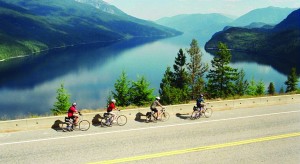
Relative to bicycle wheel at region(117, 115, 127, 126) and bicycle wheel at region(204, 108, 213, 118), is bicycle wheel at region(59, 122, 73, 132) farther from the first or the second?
bicycle wheel at region(204, 108, 213, 118)

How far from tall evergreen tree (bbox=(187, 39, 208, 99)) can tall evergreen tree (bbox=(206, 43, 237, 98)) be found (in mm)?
2839

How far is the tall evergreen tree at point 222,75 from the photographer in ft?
236

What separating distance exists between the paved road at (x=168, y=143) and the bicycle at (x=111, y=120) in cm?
56

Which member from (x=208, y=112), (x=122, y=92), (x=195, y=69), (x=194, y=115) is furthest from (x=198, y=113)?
(x=195, y=69)

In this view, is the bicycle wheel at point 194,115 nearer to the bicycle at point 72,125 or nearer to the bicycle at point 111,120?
the bicycle at point 111,120

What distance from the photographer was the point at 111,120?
65.9 feet

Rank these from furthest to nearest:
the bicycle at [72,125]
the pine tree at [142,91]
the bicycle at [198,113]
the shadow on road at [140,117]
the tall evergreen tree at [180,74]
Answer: the tall evergreen tree at [180,74]
the pine tree at [142,91]
the bicycle at [198,113]
the shadow on road at [140,117]
the bicycle at [72,125]

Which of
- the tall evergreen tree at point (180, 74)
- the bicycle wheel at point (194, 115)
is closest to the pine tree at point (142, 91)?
the tall evergreen tree at point (180, 74)

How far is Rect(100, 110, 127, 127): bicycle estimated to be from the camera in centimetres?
2002

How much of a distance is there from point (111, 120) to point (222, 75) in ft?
187

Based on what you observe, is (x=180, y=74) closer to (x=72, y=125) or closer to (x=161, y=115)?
(x=161, y=115)

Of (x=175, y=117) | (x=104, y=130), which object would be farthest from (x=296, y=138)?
(x=104, y=130)

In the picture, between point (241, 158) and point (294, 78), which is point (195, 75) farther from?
point (241, 158)

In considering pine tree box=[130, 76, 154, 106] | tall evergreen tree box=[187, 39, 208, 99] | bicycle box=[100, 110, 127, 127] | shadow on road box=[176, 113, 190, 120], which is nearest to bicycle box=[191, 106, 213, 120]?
shadow on road box=[176, 113, 190, 120]
